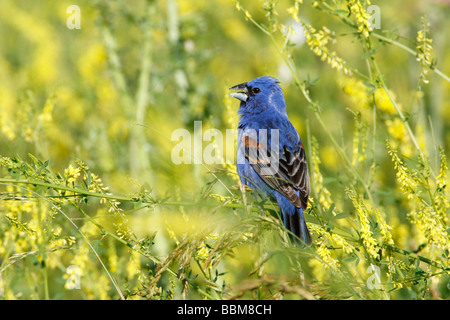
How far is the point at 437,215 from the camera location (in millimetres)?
1911

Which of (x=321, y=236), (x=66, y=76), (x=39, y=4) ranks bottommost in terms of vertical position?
(x=321, y=236)

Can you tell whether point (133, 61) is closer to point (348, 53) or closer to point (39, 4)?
point (348, 53)

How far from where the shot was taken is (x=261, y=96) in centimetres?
333

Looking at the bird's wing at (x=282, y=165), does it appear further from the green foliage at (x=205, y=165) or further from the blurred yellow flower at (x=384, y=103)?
the blurred yellow flower at (x=384, y=103)

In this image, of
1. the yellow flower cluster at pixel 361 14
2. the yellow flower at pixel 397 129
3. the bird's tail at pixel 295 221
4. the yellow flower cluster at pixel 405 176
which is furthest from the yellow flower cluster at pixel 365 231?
the yellow flower at pixel 397 129

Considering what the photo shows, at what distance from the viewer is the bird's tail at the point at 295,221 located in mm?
2425

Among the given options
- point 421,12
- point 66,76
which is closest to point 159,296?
point 421,12

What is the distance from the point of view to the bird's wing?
2723mm

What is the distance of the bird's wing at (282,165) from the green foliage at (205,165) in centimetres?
16

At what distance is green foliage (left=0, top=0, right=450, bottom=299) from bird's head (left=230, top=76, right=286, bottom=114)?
0.17 m

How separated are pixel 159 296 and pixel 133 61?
11.9ft

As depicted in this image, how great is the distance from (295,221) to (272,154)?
17.3 inches

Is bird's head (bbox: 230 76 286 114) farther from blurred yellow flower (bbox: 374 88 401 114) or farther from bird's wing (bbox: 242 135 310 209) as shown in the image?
blurred yellow flower (bbox: 374 88 401 114)

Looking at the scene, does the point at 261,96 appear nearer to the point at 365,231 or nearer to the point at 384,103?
the point at 384,103
